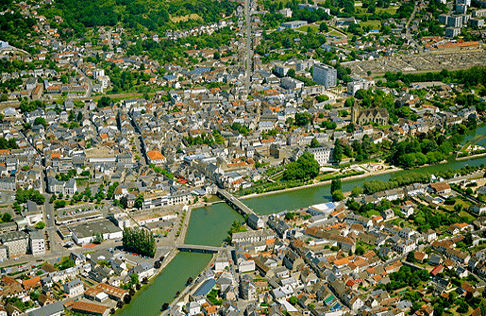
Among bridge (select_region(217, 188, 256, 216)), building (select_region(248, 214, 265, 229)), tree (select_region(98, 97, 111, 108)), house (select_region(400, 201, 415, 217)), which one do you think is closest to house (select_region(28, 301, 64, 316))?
building (select_region(248, 214, 265, 229))

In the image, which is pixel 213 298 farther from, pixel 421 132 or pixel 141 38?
pixel 141 38

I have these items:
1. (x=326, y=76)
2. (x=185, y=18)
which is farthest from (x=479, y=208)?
(x=185, y=18)

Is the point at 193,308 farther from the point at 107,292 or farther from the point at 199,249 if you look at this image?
the point at 199,249

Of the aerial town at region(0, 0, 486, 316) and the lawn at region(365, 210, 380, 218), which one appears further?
the lawn at region(365, 210, 380, 218)

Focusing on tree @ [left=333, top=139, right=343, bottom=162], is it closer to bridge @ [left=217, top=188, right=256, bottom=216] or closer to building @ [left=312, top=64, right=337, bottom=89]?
bridge @ [left=217, top=188, right=256, bottom=216]

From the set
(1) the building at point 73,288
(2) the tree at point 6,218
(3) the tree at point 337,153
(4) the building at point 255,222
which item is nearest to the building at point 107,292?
(1) the building at point 73,288

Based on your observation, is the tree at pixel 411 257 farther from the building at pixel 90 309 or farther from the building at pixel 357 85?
the building at pixel 357 85
